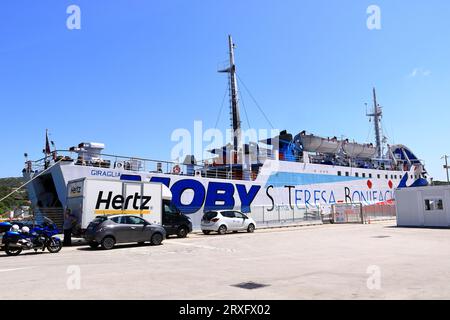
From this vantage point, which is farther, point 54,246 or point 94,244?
A: point 94,244

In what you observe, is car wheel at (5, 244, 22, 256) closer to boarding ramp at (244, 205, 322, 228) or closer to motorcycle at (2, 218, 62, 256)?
motorcycle at (2, 218, 62, 256)

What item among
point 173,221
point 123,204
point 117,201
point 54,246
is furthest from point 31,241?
point 173,221

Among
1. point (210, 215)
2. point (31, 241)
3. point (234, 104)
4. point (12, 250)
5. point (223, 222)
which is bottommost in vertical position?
point (12, 250)

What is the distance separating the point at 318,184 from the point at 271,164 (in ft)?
21.2

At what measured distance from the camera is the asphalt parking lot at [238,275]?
6664 millimetres

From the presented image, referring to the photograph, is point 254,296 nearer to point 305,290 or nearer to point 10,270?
point 305,290

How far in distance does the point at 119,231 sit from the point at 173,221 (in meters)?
5.79

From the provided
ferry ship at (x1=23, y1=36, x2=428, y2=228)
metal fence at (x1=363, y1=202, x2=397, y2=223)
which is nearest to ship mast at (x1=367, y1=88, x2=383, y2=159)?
ferry ship at (x1=23, y1=36, x2=428, y2=228)

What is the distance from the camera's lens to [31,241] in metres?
13.9

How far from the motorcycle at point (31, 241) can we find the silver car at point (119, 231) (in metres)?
1.26

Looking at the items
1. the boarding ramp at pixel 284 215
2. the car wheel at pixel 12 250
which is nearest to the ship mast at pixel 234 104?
the boarding ramp at pixel 284 215

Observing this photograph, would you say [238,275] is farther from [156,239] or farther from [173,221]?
[173,221]

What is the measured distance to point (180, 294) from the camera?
6656 mm
